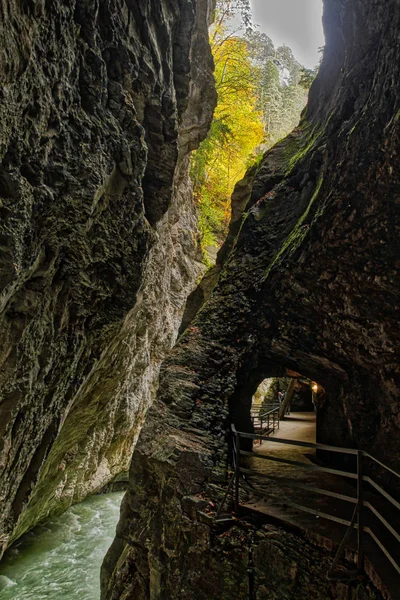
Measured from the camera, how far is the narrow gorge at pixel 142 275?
15.6 feet

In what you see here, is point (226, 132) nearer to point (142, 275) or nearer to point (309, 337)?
point (142, 275)

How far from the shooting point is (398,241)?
555cm

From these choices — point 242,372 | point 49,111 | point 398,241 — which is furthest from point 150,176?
point 398,241

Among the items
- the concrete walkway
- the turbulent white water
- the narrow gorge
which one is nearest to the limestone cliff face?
the narrow gorge

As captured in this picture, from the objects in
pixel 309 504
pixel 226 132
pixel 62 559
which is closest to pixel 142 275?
pixel 309 504

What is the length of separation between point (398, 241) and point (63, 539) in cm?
1276

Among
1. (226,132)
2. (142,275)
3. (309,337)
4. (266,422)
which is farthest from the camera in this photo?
(226,132)

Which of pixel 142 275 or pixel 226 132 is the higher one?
pixel 226 132

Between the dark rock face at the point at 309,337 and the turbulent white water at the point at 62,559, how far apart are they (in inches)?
103

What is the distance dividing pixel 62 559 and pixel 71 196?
1039cm

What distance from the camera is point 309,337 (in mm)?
7402

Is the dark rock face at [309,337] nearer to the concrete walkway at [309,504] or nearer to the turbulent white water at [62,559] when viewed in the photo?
the concrete walkway at [309,504]

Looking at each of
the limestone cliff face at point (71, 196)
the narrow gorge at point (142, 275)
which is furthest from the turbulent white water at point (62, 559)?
the narrow gorge at point (142, 275)

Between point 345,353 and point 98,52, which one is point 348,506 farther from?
point 98,52
